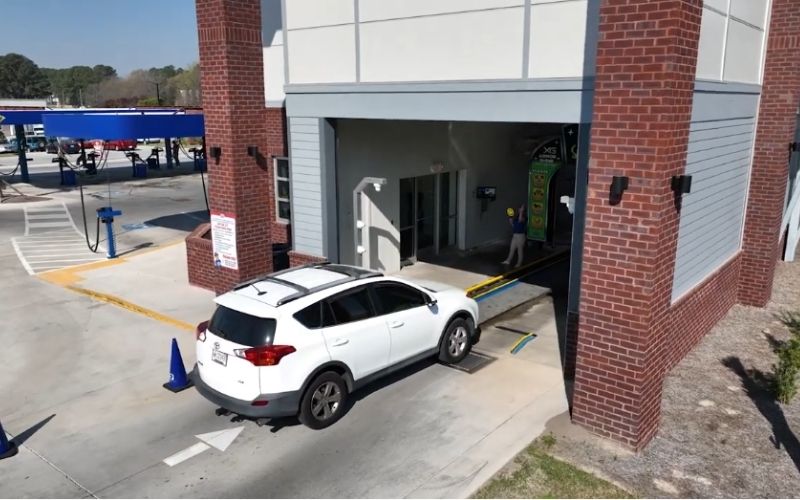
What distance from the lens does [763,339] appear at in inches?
434

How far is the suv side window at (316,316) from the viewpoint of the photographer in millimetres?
7555

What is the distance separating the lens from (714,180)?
1002 centimetres

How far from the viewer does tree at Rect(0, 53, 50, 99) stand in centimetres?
13150

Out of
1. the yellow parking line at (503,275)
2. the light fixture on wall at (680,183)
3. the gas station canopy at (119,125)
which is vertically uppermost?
the gas station canopy at (119,125)

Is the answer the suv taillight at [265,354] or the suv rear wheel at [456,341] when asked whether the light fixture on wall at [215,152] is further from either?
the suv taillight at [265,354]

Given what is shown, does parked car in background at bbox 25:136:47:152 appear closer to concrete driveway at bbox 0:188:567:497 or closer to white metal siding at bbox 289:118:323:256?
concrete driveway at bbox 0:188:567:497

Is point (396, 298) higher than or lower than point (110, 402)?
higher

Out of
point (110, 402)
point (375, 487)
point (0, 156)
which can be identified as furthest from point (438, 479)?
point (0, 156)

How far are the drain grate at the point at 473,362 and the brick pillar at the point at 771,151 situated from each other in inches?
246

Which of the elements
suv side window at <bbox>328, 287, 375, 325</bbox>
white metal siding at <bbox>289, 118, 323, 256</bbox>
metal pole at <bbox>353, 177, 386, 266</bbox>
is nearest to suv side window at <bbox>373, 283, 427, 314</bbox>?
suv side window at <bbox>328, 287, 375, 325</bbox>

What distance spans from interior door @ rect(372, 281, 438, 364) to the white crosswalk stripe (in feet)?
36.4

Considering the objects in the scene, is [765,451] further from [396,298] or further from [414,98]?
[414,98]

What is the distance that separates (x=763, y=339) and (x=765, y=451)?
4274mm

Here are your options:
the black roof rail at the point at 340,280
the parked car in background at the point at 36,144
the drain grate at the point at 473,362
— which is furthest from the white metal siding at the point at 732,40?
the parked car in background at the point at 36,144
